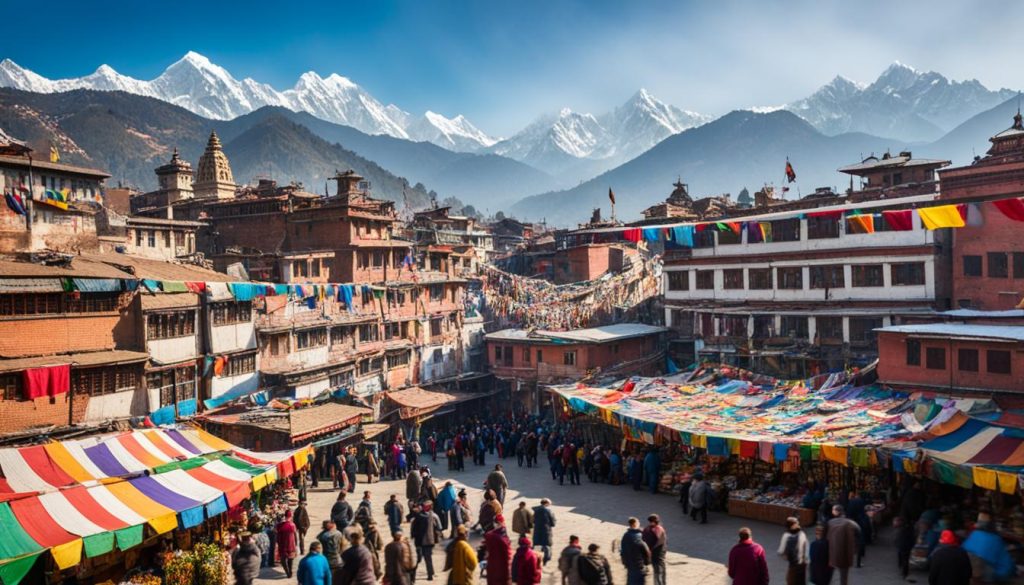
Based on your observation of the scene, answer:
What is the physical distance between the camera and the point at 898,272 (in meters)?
34.3

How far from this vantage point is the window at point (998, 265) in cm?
3122

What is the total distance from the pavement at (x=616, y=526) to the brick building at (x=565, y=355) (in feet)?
40.9

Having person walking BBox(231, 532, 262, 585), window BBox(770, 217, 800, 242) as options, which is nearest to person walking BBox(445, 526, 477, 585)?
person walking BBox(231, 532, 262, 585)

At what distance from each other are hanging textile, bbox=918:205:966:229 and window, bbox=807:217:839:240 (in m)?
13.0

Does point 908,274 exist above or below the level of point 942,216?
below

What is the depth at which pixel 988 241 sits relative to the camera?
3172 cm

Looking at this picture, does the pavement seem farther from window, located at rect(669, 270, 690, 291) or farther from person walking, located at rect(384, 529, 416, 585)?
window, located at rect(669, 270, 690, 291)

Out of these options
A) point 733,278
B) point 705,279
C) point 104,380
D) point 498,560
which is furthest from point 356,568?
point 705,279

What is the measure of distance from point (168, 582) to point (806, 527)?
1424 cm

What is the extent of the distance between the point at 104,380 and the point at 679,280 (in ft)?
95.9

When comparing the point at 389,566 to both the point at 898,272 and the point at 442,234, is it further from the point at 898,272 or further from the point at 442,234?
the point at 442,234

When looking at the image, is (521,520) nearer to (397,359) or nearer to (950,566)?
(950,566)

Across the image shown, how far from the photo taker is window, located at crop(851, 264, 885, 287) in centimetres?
3494

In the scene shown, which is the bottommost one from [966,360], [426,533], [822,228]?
[426,533]
